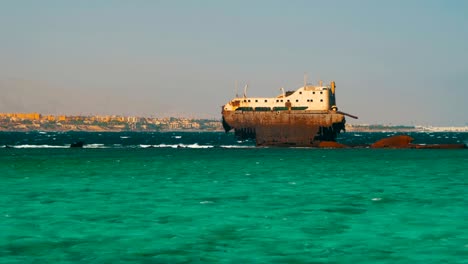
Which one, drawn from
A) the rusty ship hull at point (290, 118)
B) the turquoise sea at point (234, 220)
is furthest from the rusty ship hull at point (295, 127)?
the turquoise sea at point (234, 220)

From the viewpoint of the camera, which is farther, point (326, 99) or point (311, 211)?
point (326, 99)

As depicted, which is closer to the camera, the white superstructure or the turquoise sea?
the turquoise sea

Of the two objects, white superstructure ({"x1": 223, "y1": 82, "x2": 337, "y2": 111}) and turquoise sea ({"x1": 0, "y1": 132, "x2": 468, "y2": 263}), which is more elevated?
white superstructure ({"x1": 223, "y1": 82, "x2": 337, "y2": 111})

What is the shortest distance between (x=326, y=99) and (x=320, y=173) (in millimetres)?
103433

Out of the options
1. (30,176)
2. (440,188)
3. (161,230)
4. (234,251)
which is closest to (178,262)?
(234,251)

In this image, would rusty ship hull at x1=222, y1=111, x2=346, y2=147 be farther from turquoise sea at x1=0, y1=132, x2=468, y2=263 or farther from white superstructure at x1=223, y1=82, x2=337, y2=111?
turquoise sea at x1=0, y1=132, x2=468, y2=263

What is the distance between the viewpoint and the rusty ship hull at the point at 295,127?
163250mm

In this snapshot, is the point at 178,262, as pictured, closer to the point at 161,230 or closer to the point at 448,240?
the point at 161,230

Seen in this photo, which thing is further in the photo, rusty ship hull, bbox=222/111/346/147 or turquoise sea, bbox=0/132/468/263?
rusty ship hull, bbox=222/111/346/147

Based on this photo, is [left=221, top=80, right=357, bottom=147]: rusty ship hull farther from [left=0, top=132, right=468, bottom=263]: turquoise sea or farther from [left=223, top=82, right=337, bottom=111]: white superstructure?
[left=0, top=132, right=468, bottom=263]: turquoise sea

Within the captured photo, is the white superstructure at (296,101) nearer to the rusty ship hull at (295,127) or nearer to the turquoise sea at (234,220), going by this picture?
the rusty ship hull at (295,127)

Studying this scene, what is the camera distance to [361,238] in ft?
87.6

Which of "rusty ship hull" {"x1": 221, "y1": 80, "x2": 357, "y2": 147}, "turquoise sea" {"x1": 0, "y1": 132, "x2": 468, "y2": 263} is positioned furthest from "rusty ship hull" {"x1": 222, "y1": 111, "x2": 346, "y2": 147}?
"turquoise sea" {"x1": 0, "y1": 132, "x2": 468, "y2": 263}

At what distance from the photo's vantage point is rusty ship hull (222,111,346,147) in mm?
163250
